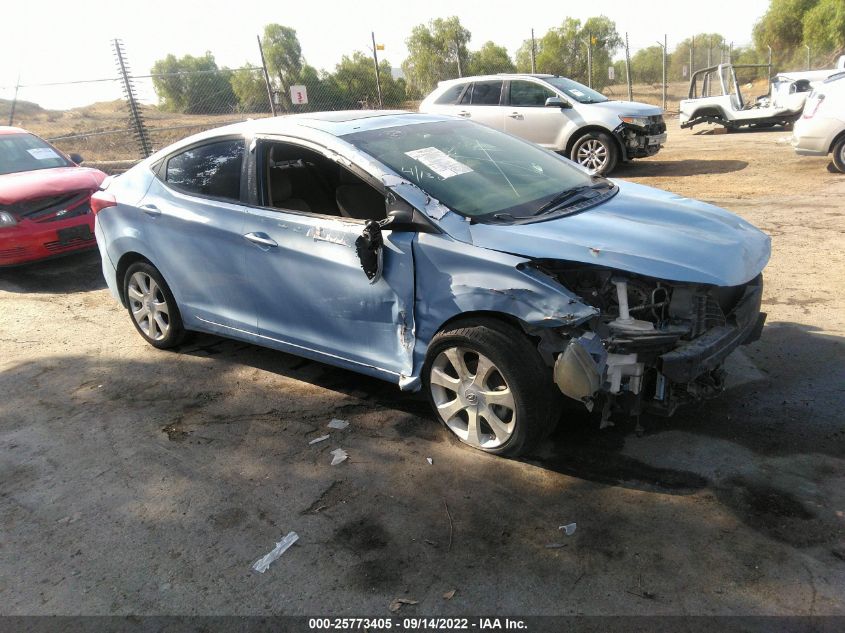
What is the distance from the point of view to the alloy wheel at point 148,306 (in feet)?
16.8

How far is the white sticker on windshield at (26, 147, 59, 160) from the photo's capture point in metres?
8.90

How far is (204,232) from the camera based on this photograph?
4477 mm

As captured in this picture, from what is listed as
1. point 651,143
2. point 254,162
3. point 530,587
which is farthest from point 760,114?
point 530,587

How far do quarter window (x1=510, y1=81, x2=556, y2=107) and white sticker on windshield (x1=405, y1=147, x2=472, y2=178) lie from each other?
8.53 m

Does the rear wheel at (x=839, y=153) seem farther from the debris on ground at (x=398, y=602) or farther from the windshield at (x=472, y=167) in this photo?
the debris on ground at (x=398, y=602)

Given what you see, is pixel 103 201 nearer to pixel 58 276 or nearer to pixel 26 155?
pixel 58 276

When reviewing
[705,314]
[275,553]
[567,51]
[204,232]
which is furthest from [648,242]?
[567,51]

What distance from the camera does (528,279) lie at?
3201mm

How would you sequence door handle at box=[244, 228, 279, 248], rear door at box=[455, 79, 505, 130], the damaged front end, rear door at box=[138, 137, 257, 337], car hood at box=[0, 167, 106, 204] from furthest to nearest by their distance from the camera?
rear door at box=[455, 79, 505, 130] → car hood at box=[0, 167, 106, 204] → rear door at box=[138, 137, 257, 337] → door handle at box=[244, 228, 279, 248] → the damaged front end

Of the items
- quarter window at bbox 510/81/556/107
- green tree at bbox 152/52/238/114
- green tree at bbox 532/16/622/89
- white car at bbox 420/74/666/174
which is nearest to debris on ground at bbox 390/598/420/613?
white car at bbox 420/74/666/174

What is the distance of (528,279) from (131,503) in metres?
2.31

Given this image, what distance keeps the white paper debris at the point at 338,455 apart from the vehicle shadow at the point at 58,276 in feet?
16.1

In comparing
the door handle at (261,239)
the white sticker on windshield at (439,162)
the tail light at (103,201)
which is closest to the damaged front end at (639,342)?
the white sticker on windshield at (439,162)

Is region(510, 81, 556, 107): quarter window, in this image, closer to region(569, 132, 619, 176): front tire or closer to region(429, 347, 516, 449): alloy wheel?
region(569, 132, 619, 176): front tire
